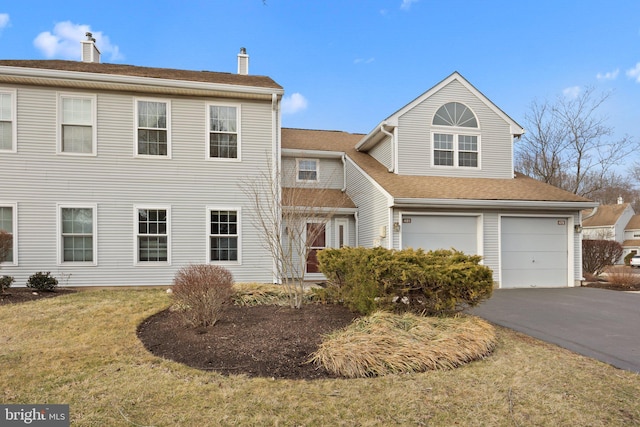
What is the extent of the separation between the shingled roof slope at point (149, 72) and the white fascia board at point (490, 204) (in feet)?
16.8

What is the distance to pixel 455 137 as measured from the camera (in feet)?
39.4

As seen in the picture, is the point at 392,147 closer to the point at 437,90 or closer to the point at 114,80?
the point at 437,90

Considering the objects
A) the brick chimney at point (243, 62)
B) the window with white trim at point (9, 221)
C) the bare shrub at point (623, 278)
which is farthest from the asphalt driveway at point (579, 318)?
the window with white trim at point (9, 221)

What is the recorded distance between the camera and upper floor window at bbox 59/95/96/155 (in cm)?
963

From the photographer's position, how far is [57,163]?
955 cm

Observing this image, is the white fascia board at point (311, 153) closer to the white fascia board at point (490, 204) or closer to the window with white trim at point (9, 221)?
the white fascia board at point (490, 204)

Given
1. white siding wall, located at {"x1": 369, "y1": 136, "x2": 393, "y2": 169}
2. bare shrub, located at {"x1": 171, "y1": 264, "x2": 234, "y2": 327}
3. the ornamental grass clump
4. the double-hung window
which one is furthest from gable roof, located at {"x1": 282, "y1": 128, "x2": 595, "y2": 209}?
the double-hung window

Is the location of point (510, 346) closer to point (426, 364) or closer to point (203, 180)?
point (426, 364)

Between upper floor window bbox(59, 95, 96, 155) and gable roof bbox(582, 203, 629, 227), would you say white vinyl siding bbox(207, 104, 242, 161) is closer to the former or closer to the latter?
upper floor window bbox(59, 95, 96, 155)

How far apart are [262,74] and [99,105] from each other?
5482 millimetres

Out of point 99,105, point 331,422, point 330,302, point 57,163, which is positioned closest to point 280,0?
point 331,422

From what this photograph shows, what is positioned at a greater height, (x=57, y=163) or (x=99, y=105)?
(x=99, y=105)

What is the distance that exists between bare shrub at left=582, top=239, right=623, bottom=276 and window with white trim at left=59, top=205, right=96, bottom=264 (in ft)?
58.7

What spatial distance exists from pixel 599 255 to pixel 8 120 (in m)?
20.8
